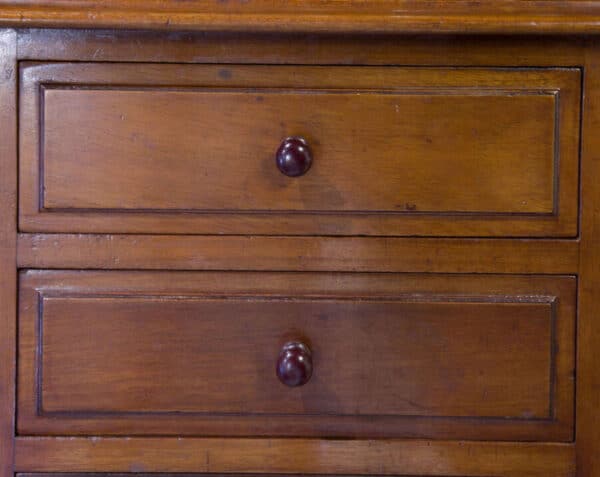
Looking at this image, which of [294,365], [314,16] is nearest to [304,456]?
[294,365]

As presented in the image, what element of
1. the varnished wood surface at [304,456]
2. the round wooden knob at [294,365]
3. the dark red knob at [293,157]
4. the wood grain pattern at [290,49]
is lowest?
the varnished wood surface at [304,456]

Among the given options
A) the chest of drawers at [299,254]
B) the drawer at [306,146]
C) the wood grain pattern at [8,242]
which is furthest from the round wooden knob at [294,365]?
the wood grain pattern at [8,242]

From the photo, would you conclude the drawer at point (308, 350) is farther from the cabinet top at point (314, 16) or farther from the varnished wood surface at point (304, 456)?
the cabinet top at point (314, 16)

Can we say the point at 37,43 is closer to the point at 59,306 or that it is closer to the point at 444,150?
the point at 59,306

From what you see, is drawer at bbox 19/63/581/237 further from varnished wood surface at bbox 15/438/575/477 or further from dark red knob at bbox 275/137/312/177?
varnished wood surface at bbox 15/438/575/477

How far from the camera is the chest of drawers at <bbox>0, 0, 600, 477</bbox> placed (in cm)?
68

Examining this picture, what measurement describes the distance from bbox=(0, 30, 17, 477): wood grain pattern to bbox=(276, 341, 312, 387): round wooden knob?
0.25 meters

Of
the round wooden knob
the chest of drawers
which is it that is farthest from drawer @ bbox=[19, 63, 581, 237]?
the round wooden knob

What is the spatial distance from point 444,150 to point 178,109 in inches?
9.7

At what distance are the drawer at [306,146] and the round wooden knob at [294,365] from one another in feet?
0.36

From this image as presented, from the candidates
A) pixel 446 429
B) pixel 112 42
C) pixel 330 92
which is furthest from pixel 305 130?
pixel 446 429

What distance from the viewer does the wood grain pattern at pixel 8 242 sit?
2.21 feet

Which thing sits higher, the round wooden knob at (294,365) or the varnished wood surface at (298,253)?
the varnished wood surface at (298,253)

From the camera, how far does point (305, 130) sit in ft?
2.23
